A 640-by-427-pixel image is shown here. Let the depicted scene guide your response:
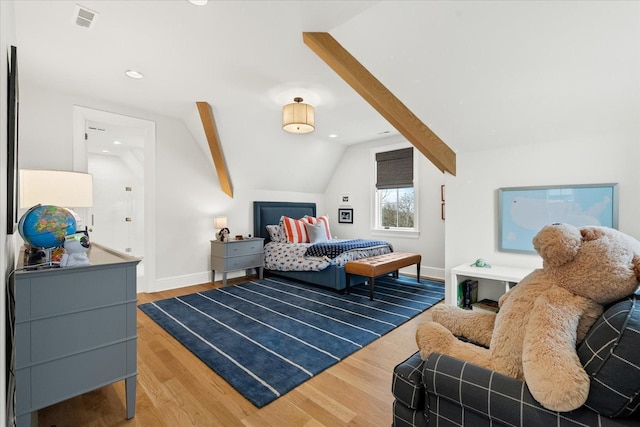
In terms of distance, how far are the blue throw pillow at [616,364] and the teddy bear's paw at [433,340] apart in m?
0.43

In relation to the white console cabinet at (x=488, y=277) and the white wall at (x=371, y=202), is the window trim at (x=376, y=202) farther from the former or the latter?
the white console cabinet at (x=488, y=277)

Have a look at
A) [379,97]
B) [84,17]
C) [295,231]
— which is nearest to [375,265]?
[295,231]

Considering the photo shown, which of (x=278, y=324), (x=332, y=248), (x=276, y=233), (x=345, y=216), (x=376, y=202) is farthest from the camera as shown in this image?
(x=345, y=216)

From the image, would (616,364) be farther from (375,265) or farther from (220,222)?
(220,222)

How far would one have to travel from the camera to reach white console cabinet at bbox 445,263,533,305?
7.50 ft

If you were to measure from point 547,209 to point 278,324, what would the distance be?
2.55 m

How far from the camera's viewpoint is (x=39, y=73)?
109 inches

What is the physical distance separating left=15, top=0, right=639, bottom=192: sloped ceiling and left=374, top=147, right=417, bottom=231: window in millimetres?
2288

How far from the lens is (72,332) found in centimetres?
142

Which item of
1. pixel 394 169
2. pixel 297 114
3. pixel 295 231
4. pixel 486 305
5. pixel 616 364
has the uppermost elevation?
pixel 297 114

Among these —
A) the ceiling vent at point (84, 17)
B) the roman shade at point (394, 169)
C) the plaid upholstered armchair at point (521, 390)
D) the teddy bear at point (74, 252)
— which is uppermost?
the ceiling vent at point (84, 17)

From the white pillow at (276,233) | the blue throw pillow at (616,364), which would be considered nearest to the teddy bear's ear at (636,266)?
the blue throw pillow at (616,364)

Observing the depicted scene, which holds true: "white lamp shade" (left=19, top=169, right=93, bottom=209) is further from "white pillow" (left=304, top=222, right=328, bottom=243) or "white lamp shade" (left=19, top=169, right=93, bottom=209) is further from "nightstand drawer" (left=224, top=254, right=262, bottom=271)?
"white pillow" (left=304, top=222, right=328, bottom=243)

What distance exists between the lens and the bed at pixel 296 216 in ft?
12.4
